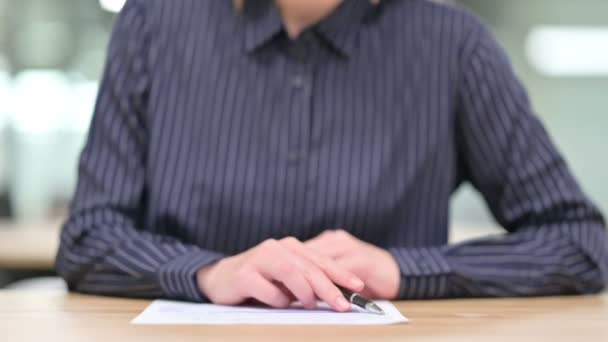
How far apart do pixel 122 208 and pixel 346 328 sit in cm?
53

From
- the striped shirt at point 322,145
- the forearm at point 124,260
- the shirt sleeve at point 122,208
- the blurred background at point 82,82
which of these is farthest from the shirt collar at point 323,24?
the blurred background at point 82,82

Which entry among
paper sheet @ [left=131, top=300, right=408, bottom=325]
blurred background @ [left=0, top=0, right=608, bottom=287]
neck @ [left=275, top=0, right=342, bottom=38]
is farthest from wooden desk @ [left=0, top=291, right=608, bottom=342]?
blurred background @ [left=0, top=0, right=608, bottom=287]

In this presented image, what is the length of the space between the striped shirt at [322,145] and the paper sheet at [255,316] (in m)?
0.22

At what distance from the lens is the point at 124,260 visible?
3.96 ft

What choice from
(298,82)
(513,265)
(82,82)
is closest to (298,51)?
(298,82)

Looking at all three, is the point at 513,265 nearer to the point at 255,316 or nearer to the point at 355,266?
the point at 355,266

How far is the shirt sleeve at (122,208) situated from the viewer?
3.86 feet

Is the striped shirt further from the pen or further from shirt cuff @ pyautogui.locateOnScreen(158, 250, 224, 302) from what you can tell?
the pen

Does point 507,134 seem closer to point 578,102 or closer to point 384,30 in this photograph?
point 384,30

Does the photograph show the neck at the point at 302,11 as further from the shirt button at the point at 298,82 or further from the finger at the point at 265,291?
the finger at the point at 265,291

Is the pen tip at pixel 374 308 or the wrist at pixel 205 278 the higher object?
the pen tip at pixel 374 308

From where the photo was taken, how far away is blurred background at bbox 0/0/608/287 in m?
5.17

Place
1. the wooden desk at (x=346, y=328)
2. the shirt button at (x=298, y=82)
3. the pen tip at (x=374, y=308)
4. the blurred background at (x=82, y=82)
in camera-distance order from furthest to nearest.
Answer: the blurred background at (x=82, y=82)
the shirt button at (x=298, y=82)
the pen tip at (x=374, y=308)
the wooden desk at (x=346, y=328)

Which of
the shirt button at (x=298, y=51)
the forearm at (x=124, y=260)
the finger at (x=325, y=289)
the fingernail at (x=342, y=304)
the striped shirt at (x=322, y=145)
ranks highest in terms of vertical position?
the shirt button at (x=298, y=51)
